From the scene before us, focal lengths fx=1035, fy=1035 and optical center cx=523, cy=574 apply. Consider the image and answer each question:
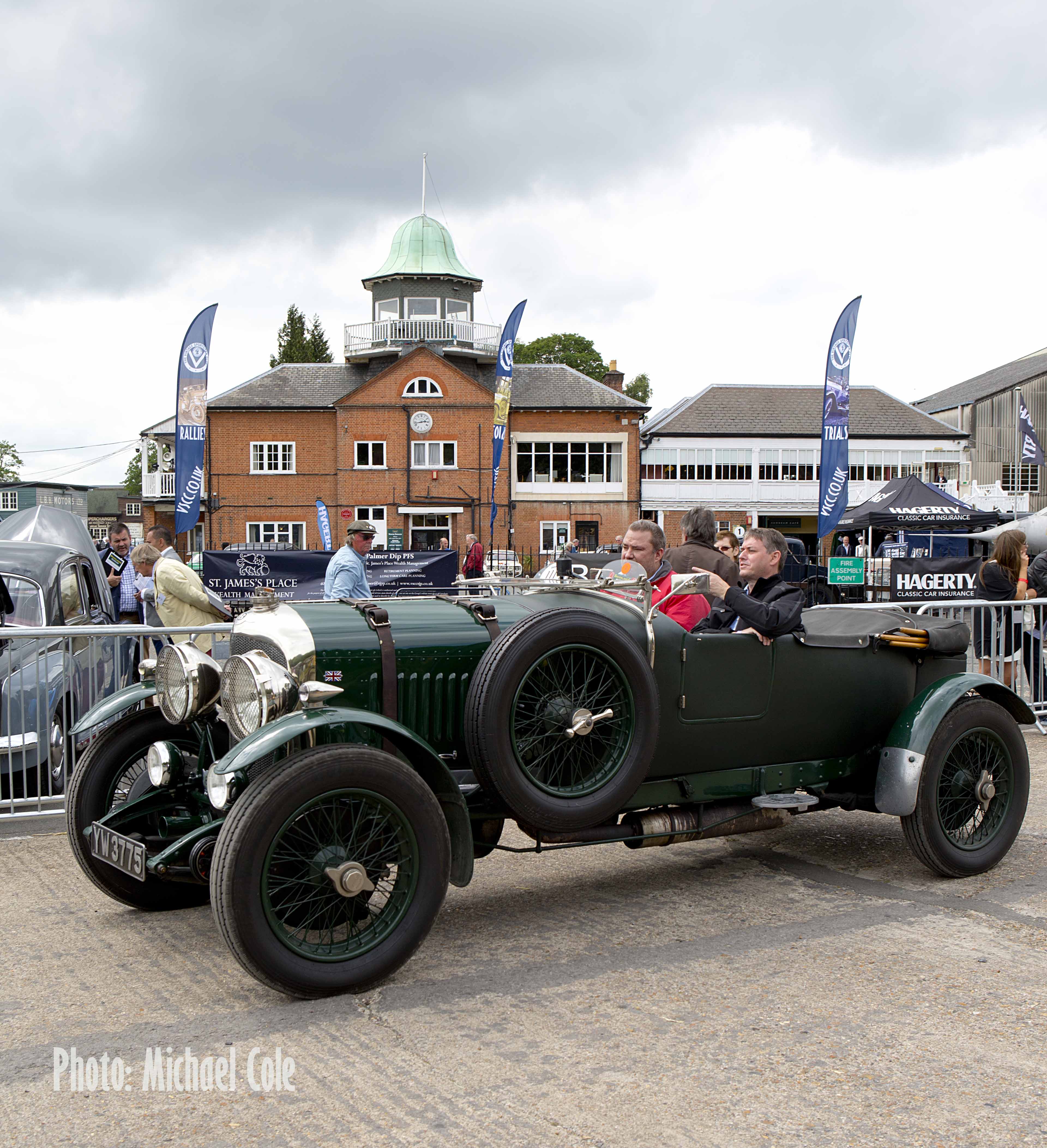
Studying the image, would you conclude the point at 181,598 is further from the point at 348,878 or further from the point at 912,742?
the point at 912,742

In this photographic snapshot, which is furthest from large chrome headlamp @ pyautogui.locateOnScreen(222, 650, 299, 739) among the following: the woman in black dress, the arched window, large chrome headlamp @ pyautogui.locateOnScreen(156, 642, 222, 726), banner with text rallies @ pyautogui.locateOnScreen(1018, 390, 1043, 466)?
the arched window

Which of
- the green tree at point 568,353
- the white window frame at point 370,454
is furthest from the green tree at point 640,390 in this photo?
the white window frame at point 370,454

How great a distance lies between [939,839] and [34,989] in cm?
410

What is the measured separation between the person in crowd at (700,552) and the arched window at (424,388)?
40191 millimetres

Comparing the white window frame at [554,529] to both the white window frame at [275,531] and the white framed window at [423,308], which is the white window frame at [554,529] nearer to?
the white window frame at [275,531]

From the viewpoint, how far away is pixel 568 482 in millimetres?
47281

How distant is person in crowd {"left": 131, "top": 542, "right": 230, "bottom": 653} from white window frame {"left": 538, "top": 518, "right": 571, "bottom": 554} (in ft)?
127

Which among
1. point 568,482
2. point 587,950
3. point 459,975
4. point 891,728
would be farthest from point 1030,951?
point 568,482

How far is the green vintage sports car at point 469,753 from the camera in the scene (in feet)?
12.3

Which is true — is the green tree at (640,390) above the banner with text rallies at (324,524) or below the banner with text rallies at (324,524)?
above

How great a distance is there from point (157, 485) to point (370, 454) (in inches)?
483

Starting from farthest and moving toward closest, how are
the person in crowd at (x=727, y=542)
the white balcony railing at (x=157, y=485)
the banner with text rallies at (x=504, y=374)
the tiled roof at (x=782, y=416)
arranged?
the white balcony railing at (x=157, y=485) → the tiled roof at (x=782, y=416) → the banner with text rallies at (x=504, y=374) → the person in crowd at (x=727, y=542)

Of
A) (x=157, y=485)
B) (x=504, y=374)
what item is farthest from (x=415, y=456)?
(x=504, y=374)

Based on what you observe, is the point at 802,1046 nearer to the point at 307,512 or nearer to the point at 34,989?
the point at 34,989
